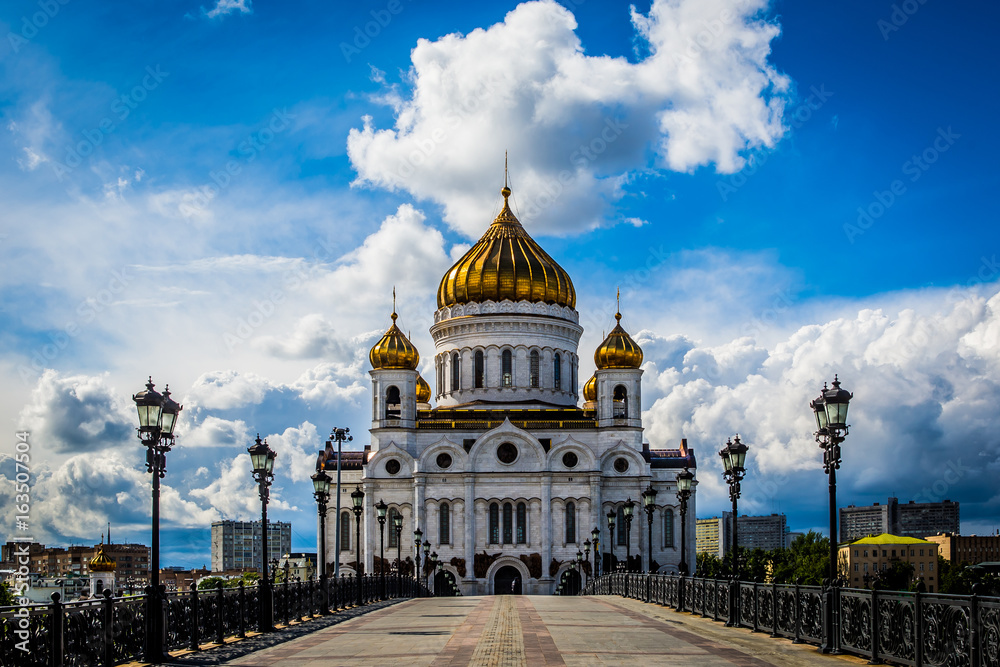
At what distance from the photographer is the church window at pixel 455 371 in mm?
58938

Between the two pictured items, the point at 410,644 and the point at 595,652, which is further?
the point at 410,644

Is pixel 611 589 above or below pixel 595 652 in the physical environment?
below

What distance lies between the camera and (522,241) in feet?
202

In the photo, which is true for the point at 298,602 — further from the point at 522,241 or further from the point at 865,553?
the point at 865,553

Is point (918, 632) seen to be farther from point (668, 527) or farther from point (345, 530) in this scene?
point (345, 530)

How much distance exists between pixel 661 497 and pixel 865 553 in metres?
72.3

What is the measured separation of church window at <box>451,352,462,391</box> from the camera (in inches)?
2320

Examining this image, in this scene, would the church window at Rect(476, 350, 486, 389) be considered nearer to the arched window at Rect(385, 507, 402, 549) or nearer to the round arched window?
the round arched window

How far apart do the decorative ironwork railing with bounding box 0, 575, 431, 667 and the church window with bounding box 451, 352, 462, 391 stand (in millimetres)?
38318

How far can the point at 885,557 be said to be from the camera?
116500 millimetres

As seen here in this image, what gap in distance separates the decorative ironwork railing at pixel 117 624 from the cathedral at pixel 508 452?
33206 millimetres

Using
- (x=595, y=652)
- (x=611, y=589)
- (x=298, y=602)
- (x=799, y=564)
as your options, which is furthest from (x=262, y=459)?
(x=799, y=564)

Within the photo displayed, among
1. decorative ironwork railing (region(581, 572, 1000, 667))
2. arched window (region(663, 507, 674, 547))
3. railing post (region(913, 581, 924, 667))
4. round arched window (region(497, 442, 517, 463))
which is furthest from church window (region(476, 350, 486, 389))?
railing post (region(913, 581, 924, 667))

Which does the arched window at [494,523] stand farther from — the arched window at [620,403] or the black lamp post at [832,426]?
the black lamp post at [832,426]
